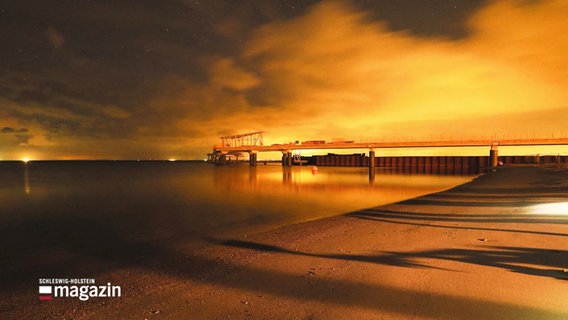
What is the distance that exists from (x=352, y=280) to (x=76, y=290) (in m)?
6.13

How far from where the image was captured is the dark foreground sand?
5.23 meters

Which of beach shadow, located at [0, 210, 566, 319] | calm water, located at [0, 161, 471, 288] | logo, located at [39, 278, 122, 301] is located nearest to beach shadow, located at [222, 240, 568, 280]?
beach shadow, located at [0, 210, 566, 319]

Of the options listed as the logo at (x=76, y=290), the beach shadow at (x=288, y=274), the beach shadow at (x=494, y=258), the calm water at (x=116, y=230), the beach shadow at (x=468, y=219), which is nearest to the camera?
the beach shadow at (x=288, y=274)

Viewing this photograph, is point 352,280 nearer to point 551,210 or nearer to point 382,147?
point 551,210

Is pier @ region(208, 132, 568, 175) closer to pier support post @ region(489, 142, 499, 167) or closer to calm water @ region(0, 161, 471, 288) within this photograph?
pier support post @ region(489, 142, 499, 167)

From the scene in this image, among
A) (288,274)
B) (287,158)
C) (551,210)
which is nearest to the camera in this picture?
(288,274)

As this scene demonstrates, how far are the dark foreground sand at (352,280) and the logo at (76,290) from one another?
232mm

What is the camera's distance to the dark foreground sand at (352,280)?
5234 mm

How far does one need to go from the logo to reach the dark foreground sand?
23 centimetres

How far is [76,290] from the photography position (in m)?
7.30

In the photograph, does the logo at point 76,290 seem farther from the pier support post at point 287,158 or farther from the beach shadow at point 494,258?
the pier support post at point 287,158

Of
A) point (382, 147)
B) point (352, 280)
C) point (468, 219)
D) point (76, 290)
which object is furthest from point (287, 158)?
point (352, 280)

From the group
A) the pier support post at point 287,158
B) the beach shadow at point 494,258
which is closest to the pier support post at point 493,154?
the pier support post at point 287,158

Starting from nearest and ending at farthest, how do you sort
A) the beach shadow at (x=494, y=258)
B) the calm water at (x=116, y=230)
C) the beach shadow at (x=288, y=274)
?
the beach shadow at (x=288, y=274), the beach shadow at (x=494, y=258), the calm water at (x=116, y=230)
